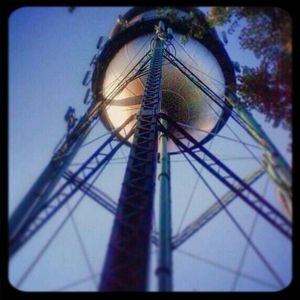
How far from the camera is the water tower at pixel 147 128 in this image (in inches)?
232

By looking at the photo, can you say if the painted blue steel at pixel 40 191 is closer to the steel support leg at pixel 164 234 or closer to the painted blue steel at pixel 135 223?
the painted blue steel at pixel 135 223

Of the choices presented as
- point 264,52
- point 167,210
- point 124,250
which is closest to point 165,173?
point 167,210

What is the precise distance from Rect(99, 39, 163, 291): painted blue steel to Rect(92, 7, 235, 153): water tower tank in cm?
346

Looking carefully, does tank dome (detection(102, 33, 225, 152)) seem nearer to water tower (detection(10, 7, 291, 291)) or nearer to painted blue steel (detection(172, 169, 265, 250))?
water tower (detection(10, 7, 291, 291))

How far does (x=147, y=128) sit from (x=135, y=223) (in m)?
2.54

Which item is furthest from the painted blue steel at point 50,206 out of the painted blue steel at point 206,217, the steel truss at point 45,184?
the painted blue steel at point 206,217

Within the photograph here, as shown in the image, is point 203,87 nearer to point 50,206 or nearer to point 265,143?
point 265,143

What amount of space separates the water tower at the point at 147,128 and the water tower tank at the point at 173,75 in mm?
28

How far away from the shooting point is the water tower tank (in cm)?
1155

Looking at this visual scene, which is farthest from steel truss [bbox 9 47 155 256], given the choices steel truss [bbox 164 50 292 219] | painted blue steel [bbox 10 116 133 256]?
steel truss [bbox 164 50 292 219]

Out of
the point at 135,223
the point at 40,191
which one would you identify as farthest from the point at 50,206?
the point at 135,223

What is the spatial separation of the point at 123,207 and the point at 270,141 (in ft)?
11.1

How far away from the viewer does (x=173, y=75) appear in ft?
37.8
